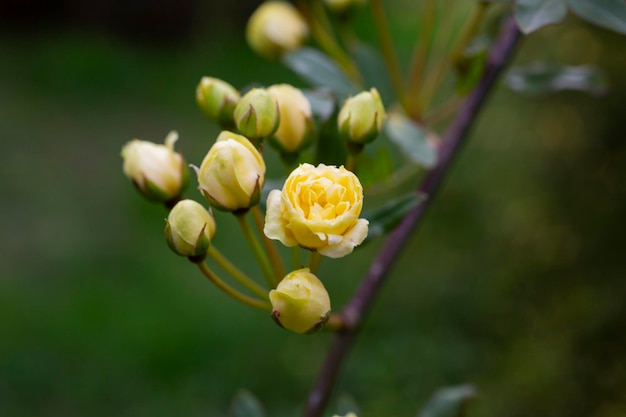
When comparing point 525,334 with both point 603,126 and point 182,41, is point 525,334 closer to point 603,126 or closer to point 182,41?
point 603,126

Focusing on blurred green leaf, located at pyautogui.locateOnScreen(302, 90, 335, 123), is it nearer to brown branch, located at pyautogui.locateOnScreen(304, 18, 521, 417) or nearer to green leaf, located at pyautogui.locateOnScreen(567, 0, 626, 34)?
brown branch, located at pyautogui.locateOnScreen(304, 18, 521, 417)

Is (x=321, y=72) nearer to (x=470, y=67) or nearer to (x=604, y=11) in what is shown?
(x=470, y=67)

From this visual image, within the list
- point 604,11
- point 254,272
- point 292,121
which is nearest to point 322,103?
point 292,121

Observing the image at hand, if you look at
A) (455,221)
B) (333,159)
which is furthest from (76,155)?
(333,159)

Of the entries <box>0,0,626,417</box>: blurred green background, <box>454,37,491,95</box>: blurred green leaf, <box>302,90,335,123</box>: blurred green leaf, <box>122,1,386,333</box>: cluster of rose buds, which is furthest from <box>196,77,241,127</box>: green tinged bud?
<box>0,0,626,417</box>: blurred green background

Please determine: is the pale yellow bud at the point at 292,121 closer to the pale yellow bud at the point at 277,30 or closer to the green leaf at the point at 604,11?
the green leaf at the point at 604,11
